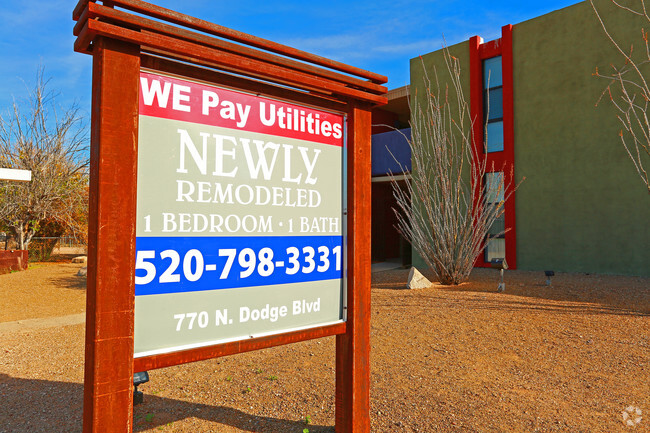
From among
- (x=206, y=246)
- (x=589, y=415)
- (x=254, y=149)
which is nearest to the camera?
(x=206, y=246)

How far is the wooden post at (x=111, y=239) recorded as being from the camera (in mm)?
2062

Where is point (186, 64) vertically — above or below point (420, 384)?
above

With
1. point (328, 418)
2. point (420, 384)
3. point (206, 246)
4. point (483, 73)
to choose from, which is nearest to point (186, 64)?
point (206, 246)

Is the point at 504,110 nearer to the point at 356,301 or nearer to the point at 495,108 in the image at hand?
the point at 495,108

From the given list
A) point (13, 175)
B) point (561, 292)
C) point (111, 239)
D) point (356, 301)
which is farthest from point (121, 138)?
point (561, 292)

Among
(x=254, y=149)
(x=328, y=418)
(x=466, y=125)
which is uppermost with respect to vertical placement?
(x=466, y=125)

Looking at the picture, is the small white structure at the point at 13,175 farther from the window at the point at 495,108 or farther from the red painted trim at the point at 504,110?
the window at the point at 495,108

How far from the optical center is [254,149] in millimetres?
2711

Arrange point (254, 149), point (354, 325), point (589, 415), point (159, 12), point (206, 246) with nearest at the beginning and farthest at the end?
point (159, 12) → point (206, 246) → point (254, 149) → point (354, 325) → point (589, 415)

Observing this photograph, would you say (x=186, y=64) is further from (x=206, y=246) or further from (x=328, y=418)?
(x=328, y=418)

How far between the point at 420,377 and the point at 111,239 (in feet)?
12.1

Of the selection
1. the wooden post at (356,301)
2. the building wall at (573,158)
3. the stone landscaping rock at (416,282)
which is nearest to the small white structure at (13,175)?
the wooden post at (356,301)

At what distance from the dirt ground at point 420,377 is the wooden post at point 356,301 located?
0.55 m

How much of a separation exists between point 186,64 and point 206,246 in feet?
3.41
